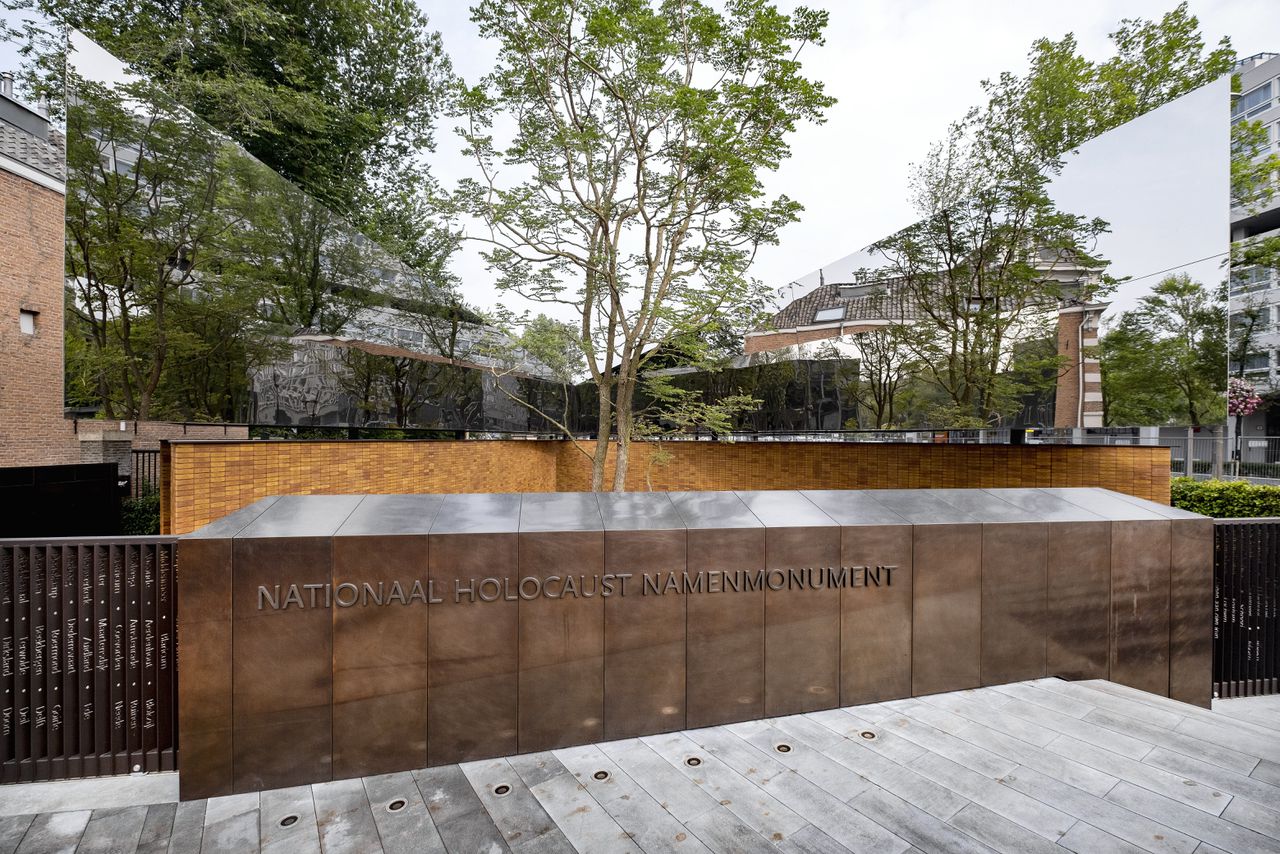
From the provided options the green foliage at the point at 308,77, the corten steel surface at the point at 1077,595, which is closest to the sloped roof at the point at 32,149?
the green foliage at the point at 308,77

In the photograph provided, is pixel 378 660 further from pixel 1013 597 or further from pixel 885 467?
pixel 885 467

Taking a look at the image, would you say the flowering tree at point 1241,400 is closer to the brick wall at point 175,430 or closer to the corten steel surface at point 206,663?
the corten steel surface at point 206,663

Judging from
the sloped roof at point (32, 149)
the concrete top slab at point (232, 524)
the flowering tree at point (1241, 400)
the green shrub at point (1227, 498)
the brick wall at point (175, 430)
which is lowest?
the green shrub at point (1227, 498)

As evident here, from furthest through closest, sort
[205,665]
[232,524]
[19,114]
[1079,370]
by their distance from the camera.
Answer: [19,114] → [1079,370] → [232,524] → [205,665]

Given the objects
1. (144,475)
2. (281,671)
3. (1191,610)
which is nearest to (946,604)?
(1191,610)

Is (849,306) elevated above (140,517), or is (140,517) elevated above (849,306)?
(849,306)

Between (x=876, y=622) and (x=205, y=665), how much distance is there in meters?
6.00

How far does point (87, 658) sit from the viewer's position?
170 inches

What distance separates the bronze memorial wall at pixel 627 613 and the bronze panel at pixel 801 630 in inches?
0.9

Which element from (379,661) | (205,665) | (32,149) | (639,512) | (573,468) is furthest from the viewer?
(573,468)

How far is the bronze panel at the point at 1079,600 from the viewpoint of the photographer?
5.85 m

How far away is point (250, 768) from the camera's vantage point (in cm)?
Result: 420

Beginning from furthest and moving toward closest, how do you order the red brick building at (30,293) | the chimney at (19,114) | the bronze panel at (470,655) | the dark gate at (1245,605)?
the red brick building at (30,293), the chimney at (19,114), the dark gate at (1245,605), the bronze panel at (470,655)

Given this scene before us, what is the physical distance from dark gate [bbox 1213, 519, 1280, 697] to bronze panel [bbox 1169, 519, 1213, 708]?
93 centimetres
